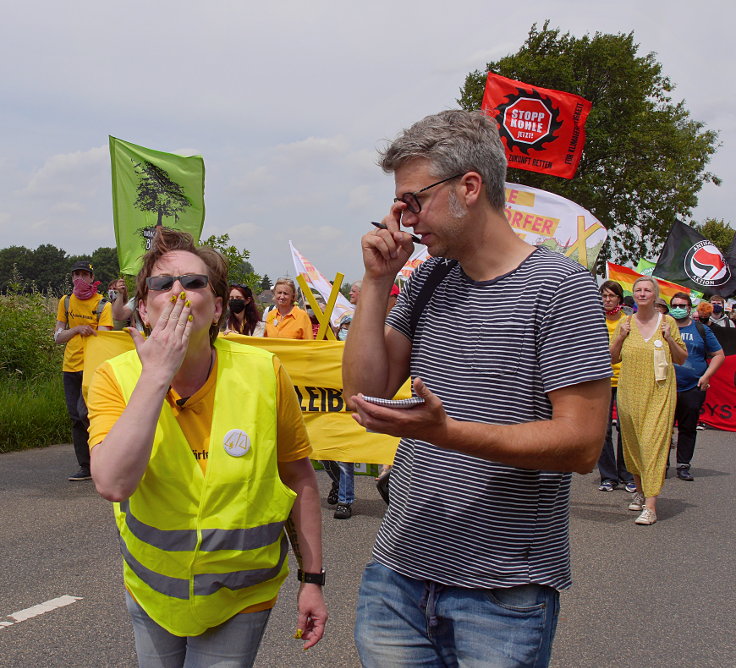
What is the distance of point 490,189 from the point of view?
205 centimetres

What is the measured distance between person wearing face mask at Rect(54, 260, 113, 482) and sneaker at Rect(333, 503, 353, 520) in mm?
2644

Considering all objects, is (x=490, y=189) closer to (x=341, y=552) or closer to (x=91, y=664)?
(x=91, y=664)

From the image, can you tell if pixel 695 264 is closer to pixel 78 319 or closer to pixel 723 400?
pixel 723 400

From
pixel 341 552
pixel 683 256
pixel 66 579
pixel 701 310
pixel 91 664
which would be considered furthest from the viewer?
pixel 683 256

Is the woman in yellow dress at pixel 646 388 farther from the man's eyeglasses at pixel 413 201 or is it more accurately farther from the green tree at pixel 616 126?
the green tree at pixel 616 126

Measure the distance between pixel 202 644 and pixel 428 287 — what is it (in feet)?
3.66

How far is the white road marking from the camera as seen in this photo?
413cm

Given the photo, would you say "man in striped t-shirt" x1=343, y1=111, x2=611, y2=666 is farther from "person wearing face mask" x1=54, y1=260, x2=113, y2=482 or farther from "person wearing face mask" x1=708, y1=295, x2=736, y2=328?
"person wearing face mask" x1=708, y1=295, x2=736, y2=328

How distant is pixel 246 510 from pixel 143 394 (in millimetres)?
417

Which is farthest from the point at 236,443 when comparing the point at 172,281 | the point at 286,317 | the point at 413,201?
the point at 286,317

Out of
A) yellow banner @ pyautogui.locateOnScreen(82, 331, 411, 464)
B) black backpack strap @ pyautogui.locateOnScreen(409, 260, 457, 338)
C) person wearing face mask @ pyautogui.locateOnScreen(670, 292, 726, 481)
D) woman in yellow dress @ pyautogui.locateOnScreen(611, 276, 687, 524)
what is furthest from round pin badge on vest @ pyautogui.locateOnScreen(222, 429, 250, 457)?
person wearing face mask @ pyautogui.locateOnScreen(670, 292, 726, 481)

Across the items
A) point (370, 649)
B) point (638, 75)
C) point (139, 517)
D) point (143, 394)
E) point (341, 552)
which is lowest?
point (341, 552)

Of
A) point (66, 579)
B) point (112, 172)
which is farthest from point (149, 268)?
point (112, 172)

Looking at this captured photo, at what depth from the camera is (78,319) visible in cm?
804
